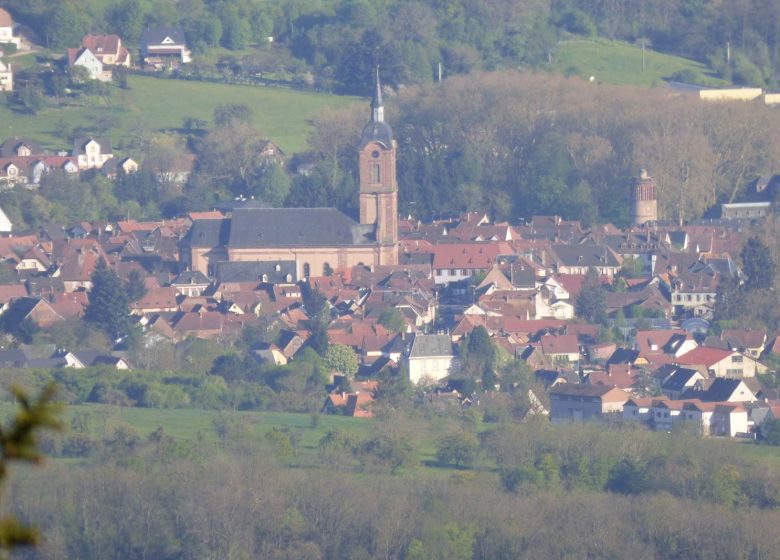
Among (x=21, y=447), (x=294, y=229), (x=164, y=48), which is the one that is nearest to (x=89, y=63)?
(x=164, y=48)

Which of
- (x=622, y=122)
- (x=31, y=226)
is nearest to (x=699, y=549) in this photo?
(x=31, y=226)

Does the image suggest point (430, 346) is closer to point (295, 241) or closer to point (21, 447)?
point (295, 241)

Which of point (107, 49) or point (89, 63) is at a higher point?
point (107, 49)

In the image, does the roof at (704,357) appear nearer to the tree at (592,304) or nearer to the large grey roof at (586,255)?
the tree at (592,304)

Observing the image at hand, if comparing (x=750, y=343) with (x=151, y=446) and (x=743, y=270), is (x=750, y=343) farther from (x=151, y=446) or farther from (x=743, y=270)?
(x=151, y=446)

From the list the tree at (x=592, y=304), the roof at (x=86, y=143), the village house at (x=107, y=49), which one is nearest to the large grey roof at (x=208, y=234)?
the tree at (x=592, y=304)

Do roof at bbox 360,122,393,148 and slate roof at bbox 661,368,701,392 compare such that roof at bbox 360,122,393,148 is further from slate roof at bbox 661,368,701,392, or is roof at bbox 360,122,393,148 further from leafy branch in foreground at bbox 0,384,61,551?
leafy branch in foreground at bbox 0,384,61,551
